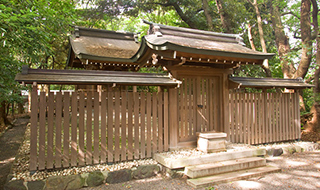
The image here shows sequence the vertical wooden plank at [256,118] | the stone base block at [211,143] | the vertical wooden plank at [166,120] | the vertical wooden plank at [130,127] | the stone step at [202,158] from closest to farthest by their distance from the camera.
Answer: the stone step at [202,158], the vertical wooden plank at [130,127], the stone base block at [211,143], the vertical wooden plank at [166,120], the vertical wooden plank at [256,118]

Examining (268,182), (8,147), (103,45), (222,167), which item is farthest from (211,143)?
(8,147)

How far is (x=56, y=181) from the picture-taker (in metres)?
3.80

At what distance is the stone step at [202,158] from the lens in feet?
14.4

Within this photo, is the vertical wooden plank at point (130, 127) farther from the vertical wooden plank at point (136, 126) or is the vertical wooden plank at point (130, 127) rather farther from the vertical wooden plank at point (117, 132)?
the vertical wooden plank at point (117, 132)

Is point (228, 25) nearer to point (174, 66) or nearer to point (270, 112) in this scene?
point (270, 112)

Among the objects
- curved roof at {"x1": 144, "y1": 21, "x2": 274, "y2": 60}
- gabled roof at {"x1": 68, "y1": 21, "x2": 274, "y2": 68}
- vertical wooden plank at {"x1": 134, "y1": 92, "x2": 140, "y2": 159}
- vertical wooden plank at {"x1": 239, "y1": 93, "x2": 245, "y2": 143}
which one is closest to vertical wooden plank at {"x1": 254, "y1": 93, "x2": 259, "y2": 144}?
vertical wooden plank at {"x1": 239, "y1": 93, "x2": 245, "y2": 143}

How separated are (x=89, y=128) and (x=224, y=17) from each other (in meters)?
10.2

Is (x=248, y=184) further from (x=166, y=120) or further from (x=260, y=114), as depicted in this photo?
(x=260, y=114)

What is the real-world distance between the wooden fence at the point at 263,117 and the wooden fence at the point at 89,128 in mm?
2497

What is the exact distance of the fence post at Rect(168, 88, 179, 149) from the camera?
5.28 m

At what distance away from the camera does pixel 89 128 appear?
450cm

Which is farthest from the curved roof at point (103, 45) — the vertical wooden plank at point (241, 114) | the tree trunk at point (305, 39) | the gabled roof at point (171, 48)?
the tree trunk at point (305, 39)

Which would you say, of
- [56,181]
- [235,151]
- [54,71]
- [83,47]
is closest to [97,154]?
[56,181]

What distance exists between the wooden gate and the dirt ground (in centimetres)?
438
